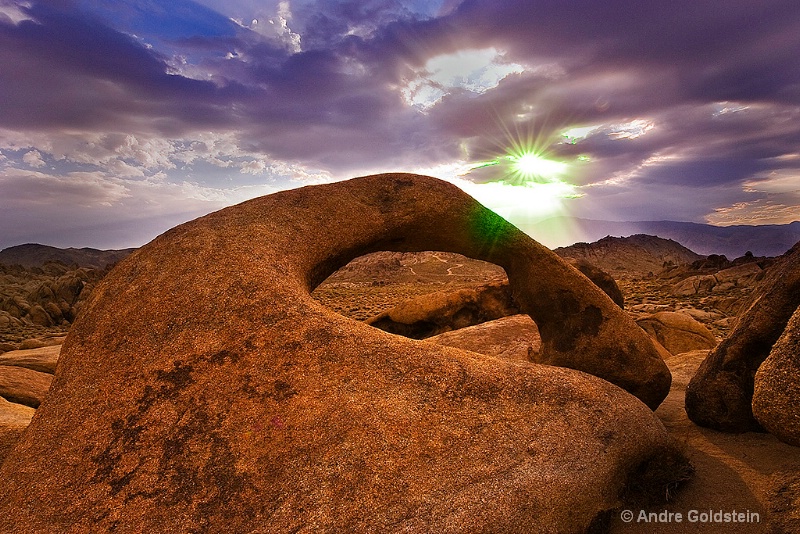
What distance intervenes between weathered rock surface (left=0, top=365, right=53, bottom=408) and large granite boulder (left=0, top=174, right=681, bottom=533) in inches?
238

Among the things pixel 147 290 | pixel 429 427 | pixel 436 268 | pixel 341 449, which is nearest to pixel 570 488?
pixel 429 427

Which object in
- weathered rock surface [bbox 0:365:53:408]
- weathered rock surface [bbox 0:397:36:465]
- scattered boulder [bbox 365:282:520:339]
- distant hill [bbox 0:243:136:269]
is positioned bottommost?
weathered rock surface [bbox 0:365:53:408]

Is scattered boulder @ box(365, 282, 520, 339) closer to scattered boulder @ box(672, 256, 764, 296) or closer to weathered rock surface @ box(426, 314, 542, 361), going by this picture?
weathered rock surface @ box(426, 314, 542, 361)

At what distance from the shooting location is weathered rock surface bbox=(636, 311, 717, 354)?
43.4 ft

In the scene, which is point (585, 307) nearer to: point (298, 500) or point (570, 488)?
point (570, 488)

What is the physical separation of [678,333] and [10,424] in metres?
16.8

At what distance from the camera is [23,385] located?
9438mm

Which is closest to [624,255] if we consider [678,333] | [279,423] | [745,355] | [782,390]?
[678,333]

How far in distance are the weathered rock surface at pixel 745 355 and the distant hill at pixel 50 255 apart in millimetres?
195970

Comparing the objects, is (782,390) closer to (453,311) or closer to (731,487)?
(731,487)

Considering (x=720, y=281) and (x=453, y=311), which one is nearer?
(x=453, y=311)

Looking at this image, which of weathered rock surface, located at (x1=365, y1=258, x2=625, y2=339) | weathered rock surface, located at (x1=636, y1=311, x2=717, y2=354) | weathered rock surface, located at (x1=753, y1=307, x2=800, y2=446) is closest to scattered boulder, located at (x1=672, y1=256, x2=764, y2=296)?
weathered rock surface, located at (x1=636, y1=311, x2=717, y2=354)

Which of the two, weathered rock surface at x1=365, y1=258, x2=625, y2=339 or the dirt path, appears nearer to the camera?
the dirt path

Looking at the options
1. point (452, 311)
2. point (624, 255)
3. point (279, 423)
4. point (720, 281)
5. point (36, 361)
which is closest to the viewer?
point (279, 423)
